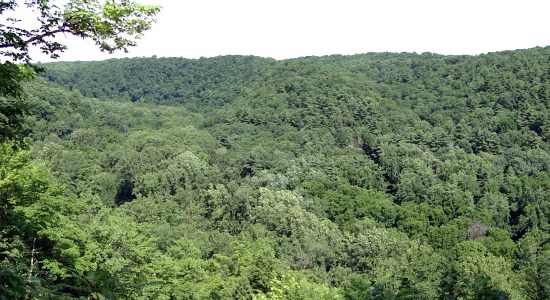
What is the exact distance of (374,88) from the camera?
107750 mm

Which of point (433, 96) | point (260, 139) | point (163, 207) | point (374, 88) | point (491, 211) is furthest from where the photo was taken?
point (374, 88)

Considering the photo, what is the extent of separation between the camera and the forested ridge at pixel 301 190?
17234 mm

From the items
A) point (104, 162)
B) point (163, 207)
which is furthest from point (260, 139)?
point (163, 207)

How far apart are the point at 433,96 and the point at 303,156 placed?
150 feet

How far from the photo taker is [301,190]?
53750mm

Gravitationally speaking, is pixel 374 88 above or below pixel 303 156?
above

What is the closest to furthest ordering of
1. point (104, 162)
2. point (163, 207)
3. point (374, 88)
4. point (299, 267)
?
point (299, 267), point (163, 207), point (104, 162), point (374, 88)

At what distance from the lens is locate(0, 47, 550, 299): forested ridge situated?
17234 mm

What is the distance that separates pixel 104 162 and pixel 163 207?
19835 millimetres

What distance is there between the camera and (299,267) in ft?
122

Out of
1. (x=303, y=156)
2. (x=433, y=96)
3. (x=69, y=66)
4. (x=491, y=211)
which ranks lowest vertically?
(x=491, y=211)

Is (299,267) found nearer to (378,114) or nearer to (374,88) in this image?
(378,114)

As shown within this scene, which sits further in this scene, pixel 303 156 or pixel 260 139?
pixel 260 139

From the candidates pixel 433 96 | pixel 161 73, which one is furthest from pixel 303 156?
pixel 161 73
